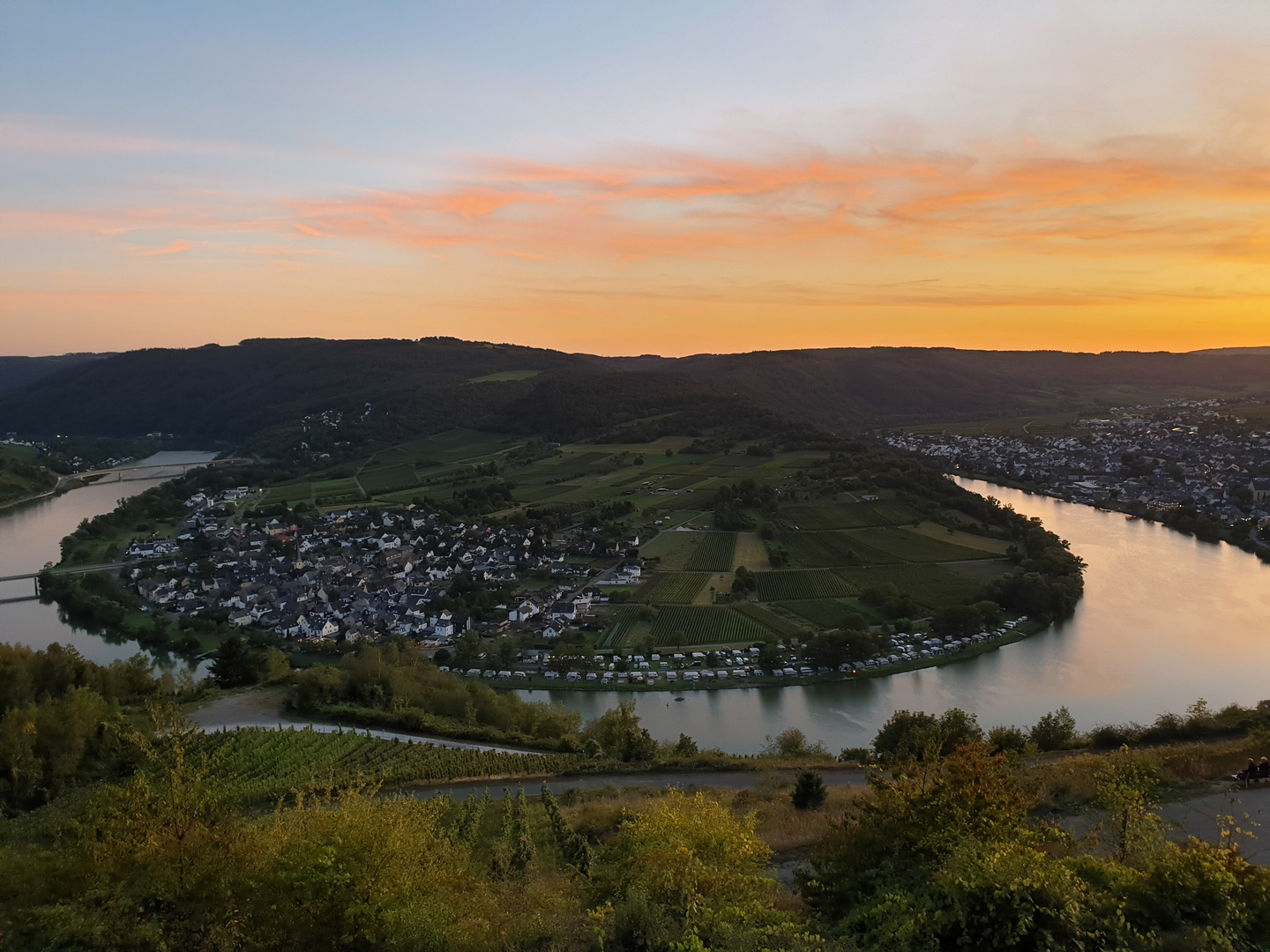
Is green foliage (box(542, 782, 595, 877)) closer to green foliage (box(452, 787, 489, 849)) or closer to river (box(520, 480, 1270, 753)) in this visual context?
green foliage (box(452, 787, 489, 849))

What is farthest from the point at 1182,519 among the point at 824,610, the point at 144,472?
the point at 144,472

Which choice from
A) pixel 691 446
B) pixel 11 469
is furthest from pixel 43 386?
pixel 691 446

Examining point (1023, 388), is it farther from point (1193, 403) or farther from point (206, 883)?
point (206, 883)

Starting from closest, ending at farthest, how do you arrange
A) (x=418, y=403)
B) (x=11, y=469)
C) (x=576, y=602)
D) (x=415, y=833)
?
1. (x=415, y=833)
2. (x=576, y=602)
3. (x=11, y=469)
4. (x=418, y=403)

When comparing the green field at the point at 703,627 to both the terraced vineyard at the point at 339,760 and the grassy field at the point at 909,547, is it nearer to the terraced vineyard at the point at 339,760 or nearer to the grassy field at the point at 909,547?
the grassy field at the point at 909,547

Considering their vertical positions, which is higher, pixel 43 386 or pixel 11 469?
pixel 43 386

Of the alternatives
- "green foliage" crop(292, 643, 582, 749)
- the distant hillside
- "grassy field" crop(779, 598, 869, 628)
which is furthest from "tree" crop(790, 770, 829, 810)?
the distant hillside

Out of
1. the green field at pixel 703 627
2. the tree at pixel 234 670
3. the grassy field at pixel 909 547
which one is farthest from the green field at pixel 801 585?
the tree at pixel 234 670
